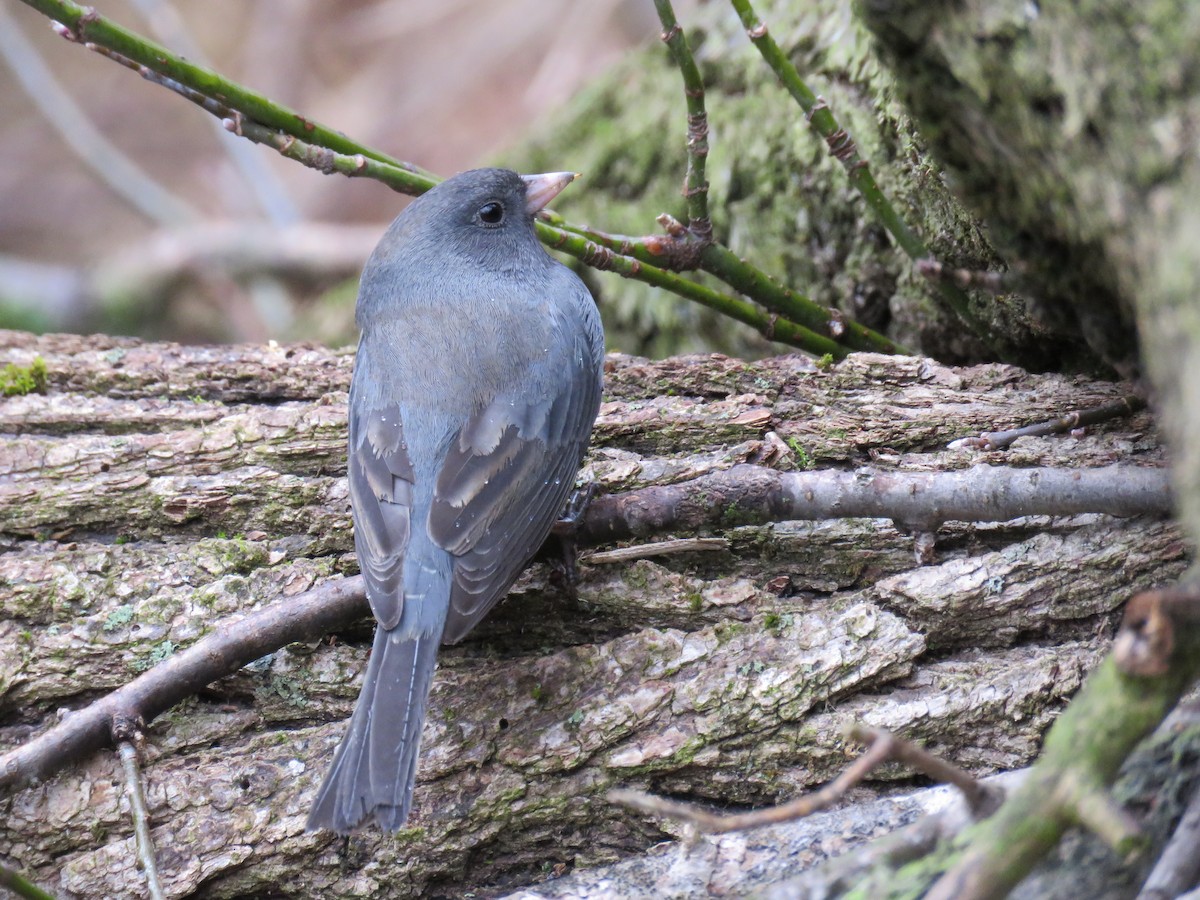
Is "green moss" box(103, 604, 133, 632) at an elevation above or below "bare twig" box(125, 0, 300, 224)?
below

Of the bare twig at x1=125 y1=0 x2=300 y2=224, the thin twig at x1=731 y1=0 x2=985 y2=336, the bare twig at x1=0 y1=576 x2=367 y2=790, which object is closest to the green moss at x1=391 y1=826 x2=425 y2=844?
the bare twig at x1=0 y1=576 x2=367 y2=790

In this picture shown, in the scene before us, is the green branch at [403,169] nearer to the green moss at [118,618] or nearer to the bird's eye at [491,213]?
the bird's eye at [491,213]

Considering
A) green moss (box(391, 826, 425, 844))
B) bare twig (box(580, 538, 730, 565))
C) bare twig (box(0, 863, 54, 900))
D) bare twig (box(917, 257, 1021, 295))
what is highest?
bare twig (box(917, 257, 1021, 295))

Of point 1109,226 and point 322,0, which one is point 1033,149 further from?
point 322,0

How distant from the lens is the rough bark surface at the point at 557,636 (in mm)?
2465

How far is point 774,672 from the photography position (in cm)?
257

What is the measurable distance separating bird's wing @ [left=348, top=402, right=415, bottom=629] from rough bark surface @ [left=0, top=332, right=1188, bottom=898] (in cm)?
23

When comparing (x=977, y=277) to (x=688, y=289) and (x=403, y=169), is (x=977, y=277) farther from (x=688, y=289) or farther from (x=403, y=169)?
(x=403, y=169)

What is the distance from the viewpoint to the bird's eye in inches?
144

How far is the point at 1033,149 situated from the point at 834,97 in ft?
8.01

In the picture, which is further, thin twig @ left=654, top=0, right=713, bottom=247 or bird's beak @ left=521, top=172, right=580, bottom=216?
bird's beak @ left=521, top=172, right=580, bottom=216

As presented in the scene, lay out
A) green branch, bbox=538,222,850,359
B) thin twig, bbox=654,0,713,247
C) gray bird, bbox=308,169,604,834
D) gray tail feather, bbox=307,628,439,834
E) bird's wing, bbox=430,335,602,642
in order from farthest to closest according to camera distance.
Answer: green branch, bbox=538,222,850,359 → thin twig, bbox=654,0,713,247 → bird's wing, bbox=430,335,602,642 → gray bird, bbox=308,169,604,834 → gray tail feather, bbox=307,628,439,834

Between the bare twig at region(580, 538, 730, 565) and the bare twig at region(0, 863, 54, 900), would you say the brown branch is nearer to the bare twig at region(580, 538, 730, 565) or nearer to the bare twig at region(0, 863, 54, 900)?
the bare twig at region(580, 538, 730, 565)

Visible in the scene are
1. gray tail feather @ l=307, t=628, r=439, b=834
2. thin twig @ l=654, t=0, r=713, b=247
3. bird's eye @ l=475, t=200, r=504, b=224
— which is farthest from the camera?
bird's eye @ l=475, t=200, r=504, b=224
